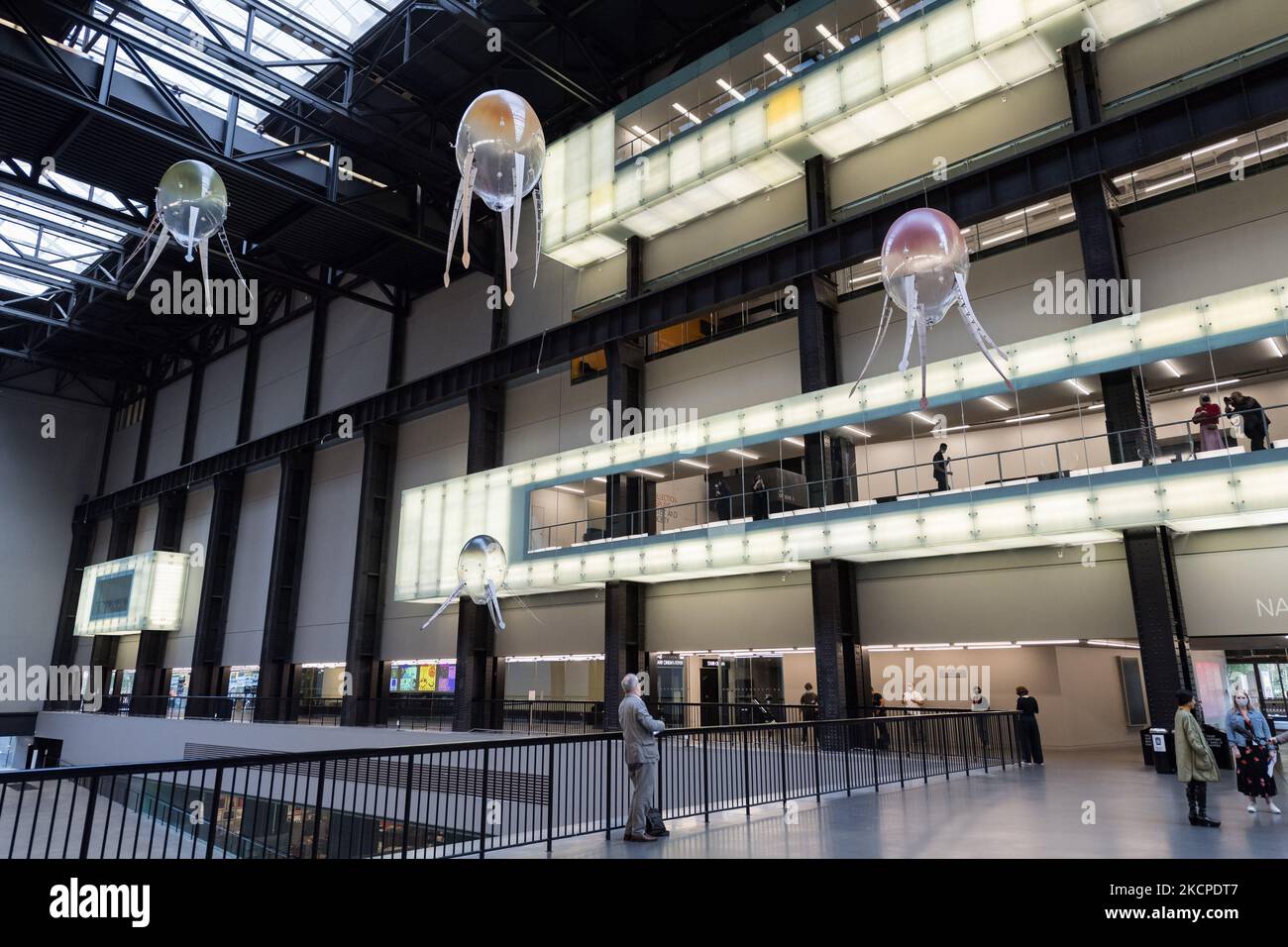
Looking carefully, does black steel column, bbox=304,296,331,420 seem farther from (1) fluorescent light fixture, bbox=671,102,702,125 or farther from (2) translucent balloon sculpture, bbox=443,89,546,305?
(2) translucent balloon sculpture, bbox=443,89,546,305

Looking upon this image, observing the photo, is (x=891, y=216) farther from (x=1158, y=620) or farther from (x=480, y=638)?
(x=480, y=638)

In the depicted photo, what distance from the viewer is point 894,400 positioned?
20.6 metres

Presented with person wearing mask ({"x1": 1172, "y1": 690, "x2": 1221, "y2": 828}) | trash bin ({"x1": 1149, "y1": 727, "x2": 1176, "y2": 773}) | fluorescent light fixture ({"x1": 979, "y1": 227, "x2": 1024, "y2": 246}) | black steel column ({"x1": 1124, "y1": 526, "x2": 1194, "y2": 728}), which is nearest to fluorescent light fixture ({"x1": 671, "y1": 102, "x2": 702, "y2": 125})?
fluorescent light fixture ({"x1": 979, "y1": 227, "x2": 1024, "y2": 246})

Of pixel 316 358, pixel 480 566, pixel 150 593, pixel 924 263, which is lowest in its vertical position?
pixel 480 566

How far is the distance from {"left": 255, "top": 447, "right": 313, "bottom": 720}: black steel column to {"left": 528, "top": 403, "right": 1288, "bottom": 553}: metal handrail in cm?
1726

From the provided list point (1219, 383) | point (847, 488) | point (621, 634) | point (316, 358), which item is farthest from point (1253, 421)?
point (316, 358)

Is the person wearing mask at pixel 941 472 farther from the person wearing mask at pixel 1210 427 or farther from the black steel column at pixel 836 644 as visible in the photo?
the person wearing mask at pixel 1210 427

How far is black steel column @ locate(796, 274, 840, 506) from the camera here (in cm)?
2257

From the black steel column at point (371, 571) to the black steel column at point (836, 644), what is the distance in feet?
65.5

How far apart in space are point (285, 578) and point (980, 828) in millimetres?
37739

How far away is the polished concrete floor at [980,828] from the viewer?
8758mm

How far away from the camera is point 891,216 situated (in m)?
22.7

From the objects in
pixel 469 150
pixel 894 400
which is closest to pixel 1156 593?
pixel 894 400

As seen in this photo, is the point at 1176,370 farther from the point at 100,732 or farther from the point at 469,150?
the point at 100,732
